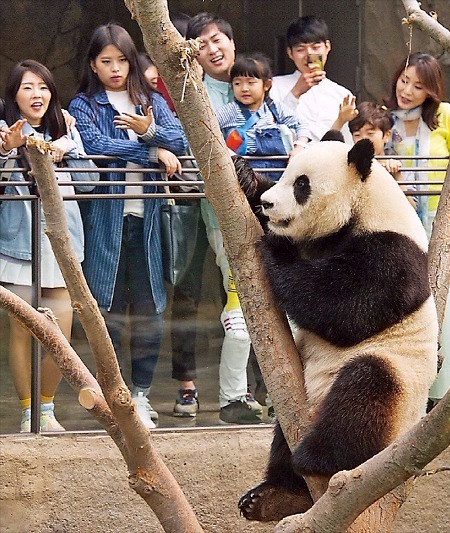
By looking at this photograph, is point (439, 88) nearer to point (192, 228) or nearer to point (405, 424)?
point (192, 228)

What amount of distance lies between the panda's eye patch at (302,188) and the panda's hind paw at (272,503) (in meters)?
0.84

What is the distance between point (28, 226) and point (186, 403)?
3.46ft

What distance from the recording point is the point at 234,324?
458 centimetres

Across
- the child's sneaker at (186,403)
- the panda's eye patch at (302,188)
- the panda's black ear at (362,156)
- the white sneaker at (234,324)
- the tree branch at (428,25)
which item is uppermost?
the tree branch at (428,25)

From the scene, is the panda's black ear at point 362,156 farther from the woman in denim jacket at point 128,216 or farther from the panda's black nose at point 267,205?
the woman in denim jacket at point 128,216

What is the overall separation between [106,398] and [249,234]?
0.57 m

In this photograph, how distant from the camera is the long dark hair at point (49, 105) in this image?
174 inches

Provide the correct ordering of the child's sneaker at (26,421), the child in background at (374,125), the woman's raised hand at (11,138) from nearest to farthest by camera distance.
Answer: the woman's raised hand at (11,138), the child's sneaker at (26,421), the child in background at (374,125)

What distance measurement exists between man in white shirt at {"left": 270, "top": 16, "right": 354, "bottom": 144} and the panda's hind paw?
2.32 metres

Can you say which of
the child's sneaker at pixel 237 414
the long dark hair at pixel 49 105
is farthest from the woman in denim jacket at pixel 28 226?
the child's sneaker at pixel 237 414

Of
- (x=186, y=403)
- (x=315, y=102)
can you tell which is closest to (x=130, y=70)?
(x=315, y=102)

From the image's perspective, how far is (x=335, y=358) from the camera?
2.80 metres

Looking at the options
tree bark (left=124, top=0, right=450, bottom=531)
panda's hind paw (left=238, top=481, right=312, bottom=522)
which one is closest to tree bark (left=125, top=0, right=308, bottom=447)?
tree bark (left=124, top=0, right=450, bottom=531)

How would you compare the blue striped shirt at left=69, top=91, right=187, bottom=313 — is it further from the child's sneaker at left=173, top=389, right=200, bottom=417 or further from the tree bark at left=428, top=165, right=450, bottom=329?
the tree bark at left=428, top=165, right=450, bottom=329
